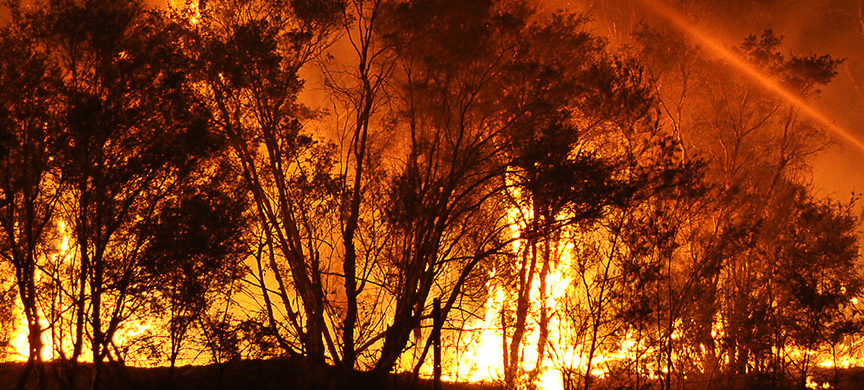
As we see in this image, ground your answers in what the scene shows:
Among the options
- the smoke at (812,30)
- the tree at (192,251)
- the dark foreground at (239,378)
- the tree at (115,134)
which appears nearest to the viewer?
the tree at (115,134)

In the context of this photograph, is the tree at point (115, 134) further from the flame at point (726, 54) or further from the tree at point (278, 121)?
the flame at point (726, 54)

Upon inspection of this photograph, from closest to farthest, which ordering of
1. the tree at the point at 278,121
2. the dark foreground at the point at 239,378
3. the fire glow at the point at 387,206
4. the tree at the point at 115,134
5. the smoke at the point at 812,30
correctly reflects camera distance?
the tree at the point at 115,134, the fire glow at the point at 387,206, the dark foreground at the point at 239,378, the tree at the point at 278,121, the smoke at the point at 812,30

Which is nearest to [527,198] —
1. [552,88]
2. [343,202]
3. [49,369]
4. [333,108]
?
[552,88]

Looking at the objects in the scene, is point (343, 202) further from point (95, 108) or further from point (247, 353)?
point (95, 108)

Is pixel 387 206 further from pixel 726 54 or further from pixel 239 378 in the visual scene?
pixel 726 54

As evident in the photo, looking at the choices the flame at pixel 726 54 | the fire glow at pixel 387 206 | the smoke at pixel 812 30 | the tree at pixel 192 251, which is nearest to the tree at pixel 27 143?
the fire glow at pixel 387 206

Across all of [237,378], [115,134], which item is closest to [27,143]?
[115,134]

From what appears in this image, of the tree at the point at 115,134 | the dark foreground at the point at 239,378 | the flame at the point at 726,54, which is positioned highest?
the flame at the point at 726,54

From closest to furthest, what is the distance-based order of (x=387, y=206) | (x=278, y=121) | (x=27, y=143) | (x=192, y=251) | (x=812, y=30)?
(x=27, y=143)
(x=192, y=251)
(x=387, y=206)
(x=278, y=121)
(x=812, y=30)

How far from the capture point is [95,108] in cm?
1178

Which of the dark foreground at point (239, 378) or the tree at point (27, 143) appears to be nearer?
the tree at point (27, 143)

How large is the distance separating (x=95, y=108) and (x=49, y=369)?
21.2 ft

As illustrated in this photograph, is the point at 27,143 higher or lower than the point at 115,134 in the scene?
lower

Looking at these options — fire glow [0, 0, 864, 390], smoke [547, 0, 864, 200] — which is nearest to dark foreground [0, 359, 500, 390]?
fire glow [0, 0, 864, 390]
